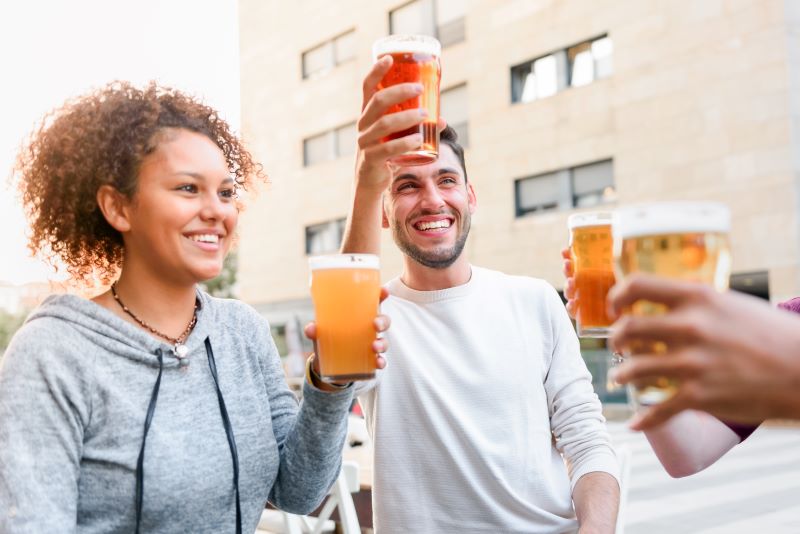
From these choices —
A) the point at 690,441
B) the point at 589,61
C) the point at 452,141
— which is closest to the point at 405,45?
the point at 452,141

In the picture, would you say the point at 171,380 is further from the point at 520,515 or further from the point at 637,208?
the point at 637,208

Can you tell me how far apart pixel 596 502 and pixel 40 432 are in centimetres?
136

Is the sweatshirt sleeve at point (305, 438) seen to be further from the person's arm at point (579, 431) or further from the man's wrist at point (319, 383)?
the person's arm at point (579, 431)

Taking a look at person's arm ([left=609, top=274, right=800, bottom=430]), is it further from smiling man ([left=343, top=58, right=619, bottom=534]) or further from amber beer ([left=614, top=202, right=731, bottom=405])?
smiling man ([left=343, top=58, right=619, bottom=534])

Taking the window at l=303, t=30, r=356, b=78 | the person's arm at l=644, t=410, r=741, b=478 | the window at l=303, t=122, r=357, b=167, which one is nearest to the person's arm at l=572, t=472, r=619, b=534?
the person's arm at l=644, t=410, r=741, b=478

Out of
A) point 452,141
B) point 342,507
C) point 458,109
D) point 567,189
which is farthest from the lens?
point 458,109

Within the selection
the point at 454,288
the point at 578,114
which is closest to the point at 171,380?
the point at 454,288

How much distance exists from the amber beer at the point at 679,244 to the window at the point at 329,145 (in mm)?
21587

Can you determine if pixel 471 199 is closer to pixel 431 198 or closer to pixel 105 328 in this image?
pixel 431 198

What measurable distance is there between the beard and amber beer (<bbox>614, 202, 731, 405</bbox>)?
139cm

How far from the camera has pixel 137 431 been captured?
1684mm

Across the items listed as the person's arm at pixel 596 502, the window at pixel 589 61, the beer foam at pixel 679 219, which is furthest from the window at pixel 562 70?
the beer foam at pixel 679 219

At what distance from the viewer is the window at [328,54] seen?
23.3 meters

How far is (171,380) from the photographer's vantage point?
5.91 ft
